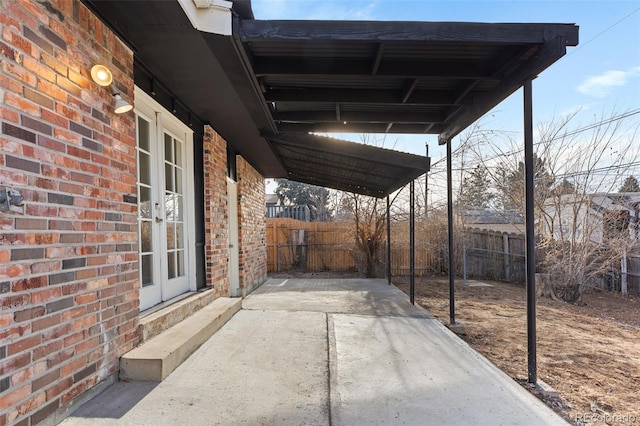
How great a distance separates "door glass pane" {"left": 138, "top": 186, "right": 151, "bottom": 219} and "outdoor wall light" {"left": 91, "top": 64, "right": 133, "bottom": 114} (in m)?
0.90

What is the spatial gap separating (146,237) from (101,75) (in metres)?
1.51

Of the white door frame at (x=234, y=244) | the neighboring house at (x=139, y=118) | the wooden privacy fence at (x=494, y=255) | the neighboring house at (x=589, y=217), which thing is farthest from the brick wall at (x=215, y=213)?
the wooden privacy fence at (x=494, y=255)

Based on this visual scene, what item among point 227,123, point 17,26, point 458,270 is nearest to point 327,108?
point 227,123

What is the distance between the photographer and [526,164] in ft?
10.1

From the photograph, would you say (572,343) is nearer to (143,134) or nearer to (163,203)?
(163,203)

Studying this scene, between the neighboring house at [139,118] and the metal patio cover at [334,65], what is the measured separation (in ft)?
0.05

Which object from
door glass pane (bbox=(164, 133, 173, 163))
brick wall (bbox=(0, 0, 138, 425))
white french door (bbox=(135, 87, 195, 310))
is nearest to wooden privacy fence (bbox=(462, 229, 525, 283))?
white french door (bbox=(135, 87, 195, 310))

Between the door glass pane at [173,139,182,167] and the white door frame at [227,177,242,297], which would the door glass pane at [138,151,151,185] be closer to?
the door glass pane at [173,139,182,167]

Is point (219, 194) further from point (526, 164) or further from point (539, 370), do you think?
point (539, 370)

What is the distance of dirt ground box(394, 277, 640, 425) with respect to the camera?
9.70 feet

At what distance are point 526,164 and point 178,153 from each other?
145 inches

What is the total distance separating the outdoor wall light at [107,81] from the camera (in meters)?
2.34

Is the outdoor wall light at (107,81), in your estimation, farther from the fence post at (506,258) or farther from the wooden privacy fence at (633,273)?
the fence post at (506,258)

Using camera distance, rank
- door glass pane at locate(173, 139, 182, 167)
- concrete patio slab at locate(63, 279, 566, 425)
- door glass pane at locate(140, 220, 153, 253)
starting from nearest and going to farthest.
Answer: concrete patio slab at locate(63, 279, 566, 425)
door glass pane at locate(140, 220, 153, 253)
door glass pane at locate(173, 139, 182, 167)
